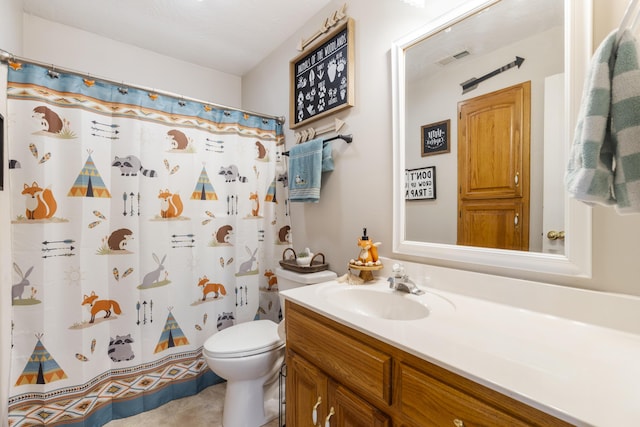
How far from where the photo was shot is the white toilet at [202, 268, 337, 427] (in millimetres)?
1379

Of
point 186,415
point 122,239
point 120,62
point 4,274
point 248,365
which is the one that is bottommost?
point 186,415

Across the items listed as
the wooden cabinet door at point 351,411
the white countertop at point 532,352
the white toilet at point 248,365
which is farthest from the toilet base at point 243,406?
the white countertop at point 532,352

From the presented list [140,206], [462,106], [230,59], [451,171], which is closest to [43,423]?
[140,206]

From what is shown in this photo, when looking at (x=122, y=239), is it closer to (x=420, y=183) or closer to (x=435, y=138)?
(x=420, y=183)

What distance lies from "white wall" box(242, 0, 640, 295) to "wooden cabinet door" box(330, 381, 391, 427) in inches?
25.0

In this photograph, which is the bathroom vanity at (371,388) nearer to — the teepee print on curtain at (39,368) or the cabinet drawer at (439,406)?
the cabinet drawer at (439,406)

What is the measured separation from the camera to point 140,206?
63.0 inches

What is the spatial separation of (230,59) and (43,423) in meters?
2.58

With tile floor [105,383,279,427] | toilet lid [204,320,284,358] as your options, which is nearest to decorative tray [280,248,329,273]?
toilet lid [204,320,284,358]

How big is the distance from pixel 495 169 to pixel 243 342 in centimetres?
143

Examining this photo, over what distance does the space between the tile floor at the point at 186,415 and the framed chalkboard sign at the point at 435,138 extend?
65.4 inches

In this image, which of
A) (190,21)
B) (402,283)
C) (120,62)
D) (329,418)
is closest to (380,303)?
(402,283)

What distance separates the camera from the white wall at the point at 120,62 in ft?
5.90

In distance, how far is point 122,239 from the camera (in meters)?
1.54
